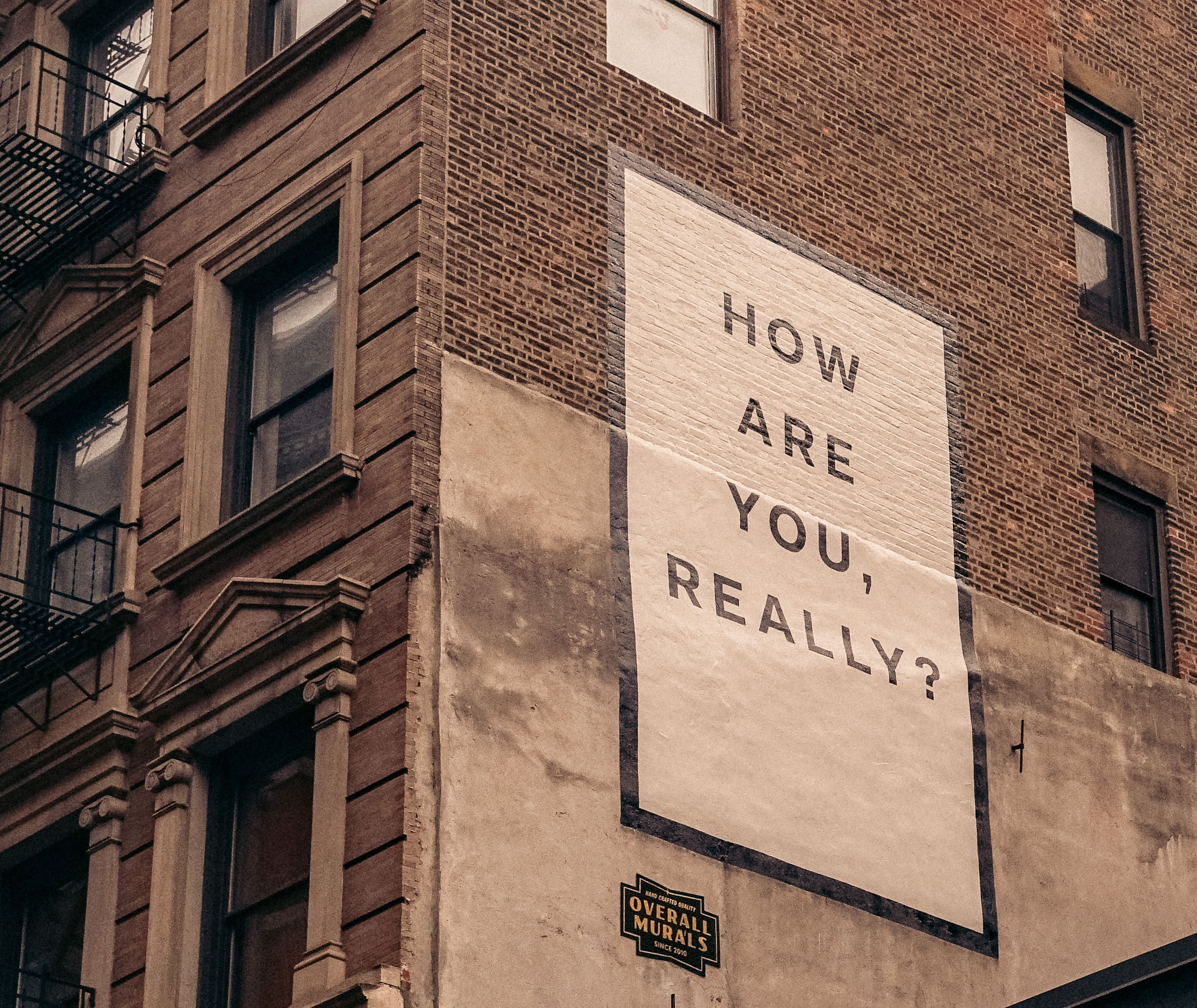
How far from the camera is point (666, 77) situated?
75.3ft

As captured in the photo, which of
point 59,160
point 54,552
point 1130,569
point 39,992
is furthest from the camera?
point 1130,569

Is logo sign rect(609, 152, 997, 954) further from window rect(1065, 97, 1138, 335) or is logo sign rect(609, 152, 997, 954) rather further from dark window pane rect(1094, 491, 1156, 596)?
window rect(1065, 97, 1138, 335)

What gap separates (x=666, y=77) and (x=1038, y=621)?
617cm

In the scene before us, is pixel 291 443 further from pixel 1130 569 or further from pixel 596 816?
pixel 1130 569

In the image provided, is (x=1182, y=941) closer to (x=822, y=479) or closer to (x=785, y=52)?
(x=822, y=479)

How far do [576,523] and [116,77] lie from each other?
8.30m

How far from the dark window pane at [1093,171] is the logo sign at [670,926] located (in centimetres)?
1025

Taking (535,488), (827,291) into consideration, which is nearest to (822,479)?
(827,291)

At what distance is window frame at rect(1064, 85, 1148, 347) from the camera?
2620cm

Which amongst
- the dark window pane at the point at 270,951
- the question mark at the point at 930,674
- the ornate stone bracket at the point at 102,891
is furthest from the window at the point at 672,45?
the dark window pane at the point at 270,951

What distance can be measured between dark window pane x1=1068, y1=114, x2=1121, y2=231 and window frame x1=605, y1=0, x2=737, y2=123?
461cm

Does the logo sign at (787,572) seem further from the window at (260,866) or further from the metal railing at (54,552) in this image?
the metal railing at (54,552)

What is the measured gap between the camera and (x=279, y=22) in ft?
75.4

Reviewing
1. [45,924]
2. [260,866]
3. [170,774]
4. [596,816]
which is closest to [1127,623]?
[596,816]
